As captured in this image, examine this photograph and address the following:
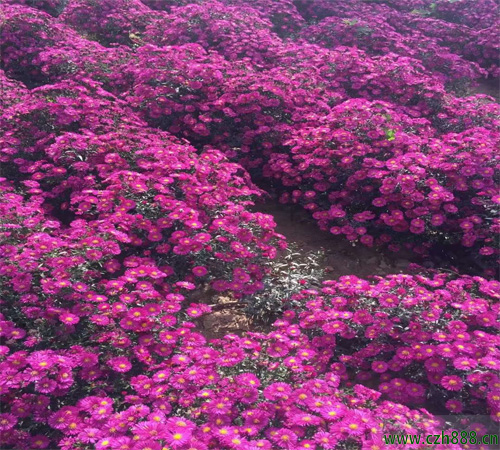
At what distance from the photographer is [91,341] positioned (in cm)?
259

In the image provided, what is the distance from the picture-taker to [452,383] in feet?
8.22

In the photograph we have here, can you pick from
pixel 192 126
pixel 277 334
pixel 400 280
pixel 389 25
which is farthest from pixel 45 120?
pixel 389 25

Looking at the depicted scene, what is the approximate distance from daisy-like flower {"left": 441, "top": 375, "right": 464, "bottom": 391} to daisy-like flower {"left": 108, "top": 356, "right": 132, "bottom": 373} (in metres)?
1.73

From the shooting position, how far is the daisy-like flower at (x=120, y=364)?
2496mm

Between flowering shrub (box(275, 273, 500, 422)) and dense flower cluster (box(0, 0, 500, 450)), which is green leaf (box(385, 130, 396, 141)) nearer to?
dense flower cluster (box(0, 0, 500, 450))

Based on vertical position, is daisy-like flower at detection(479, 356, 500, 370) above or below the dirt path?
above

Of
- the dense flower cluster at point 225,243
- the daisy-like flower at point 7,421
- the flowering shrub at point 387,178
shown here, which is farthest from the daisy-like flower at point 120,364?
the flowering shrub at point 387,178

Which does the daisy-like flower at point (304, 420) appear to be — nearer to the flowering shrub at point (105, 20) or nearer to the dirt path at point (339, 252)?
the dirt path at point (339, 252)

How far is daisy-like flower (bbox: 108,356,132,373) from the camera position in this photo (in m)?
2.50

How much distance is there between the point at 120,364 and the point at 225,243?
4.25ft

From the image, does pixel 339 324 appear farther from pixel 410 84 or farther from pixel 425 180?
pixel 410 84

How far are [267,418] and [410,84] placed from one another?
5.13m

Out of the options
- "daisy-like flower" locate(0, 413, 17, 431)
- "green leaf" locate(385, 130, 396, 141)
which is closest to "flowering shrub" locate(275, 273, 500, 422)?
"daisy-like flower" locate(0, 413, 17, 431)

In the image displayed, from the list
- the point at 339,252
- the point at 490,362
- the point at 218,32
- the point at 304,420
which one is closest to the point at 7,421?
the point at 304,420
